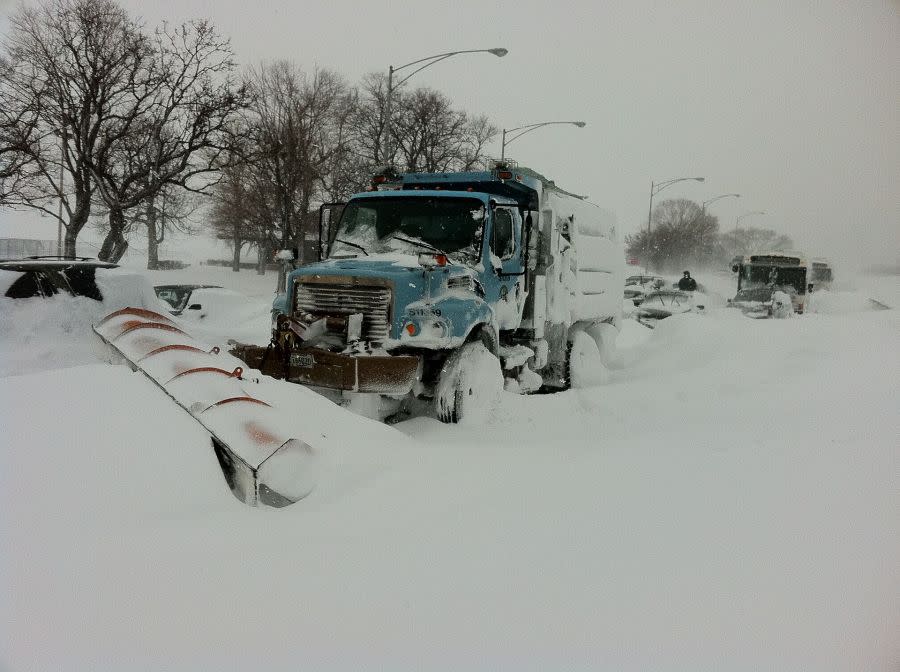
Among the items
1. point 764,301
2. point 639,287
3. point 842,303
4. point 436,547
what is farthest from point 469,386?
point 639,287

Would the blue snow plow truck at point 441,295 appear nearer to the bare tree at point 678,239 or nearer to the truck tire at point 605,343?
the truck tire at point 605,343

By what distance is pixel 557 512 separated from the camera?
13.6 feet

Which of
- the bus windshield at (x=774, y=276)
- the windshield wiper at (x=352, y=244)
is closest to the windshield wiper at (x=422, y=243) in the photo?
the windshield wiper at (x=352, y=244)

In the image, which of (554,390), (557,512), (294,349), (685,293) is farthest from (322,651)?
(685,293)

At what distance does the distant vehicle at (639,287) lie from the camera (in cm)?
2827

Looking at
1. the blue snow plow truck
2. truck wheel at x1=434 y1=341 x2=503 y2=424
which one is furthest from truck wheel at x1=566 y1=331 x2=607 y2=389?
truck wheel at x1=434 y1=341 x2=503 y2=424

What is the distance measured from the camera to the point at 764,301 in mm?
24391

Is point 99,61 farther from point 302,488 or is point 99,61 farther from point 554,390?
point 302,488

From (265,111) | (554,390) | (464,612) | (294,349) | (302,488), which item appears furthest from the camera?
(265,111)

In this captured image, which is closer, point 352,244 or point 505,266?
point 352,244

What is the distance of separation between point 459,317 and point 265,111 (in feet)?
73.9

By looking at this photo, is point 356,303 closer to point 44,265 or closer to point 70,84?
point 44,265

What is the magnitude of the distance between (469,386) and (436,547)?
371 centimetres

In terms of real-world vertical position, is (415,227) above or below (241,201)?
below
